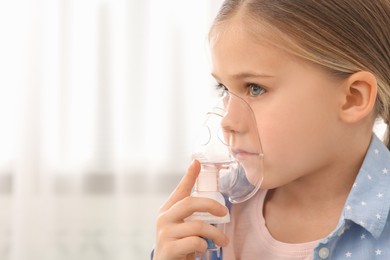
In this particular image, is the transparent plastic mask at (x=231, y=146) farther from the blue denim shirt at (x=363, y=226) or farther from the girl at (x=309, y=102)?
the blue denim shirt at (x=363, y=226)

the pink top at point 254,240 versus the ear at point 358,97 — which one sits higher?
the ear at point 358,97

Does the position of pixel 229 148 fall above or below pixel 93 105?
below

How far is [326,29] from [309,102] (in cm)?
12

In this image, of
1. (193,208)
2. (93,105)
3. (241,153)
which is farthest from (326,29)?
(93,105)

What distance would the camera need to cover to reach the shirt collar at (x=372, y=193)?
1062mm

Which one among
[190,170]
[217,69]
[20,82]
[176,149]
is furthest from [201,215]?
[20,82]

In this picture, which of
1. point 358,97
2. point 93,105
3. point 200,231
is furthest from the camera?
point 93,105

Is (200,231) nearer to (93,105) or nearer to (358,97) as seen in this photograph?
(358,97)

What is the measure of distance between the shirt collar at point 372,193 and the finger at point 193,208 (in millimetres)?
207

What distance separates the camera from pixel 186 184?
3.62 ft

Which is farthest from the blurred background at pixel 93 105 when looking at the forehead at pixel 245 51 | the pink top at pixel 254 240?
the forehead at pixel 245 51

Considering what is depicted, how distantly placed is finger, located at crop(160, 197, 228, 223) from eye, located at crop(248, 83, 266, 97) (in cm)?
19

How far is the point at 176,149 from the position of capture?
1928 mm

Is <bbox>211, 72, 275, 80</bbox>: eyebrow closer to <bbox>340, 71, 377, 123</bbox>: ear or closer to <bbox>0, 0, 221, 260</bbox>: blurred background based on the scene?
<bbox>340, 71, 377, 123</bbox>: ear
